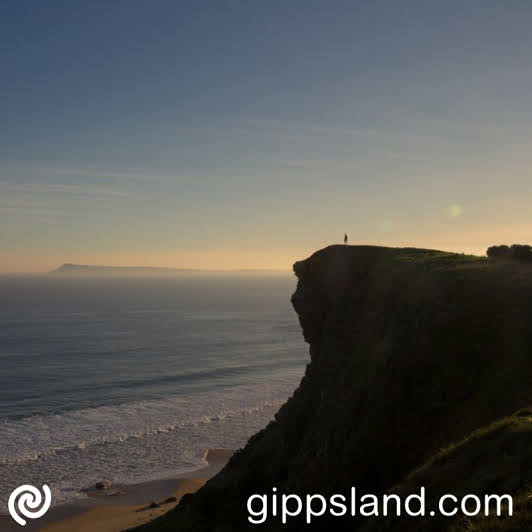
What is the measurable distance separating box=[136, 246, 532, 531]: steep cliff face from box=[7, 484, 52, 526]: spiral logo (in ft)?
53.9

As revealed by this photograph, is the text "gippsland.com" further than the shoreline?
No

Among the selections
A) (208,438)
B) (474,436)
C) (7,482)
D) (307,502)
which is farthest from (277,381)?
(474,436)

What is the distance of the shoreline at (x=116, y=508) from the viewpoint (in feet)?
137

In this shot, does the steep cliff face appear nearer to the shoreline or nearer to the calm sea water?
the shoreline

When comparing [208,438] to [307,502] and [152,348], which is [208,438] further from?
[152,348]

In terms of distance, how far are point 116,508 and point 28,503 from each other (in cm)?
762

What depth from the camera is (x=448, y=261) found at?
32531mm

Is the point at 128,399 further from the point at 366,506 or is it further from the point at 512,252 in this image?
the point at 366,506

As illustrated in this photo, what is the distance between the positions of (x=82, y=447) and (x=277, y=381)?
39432 mm

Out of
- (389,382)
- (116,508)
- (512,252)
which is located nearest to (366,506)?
(389,382)

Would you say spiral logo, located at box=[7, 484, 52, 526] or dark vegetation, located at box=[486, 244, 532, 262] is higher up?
dark vegetation, located at box=[486, 244, 532, 262]

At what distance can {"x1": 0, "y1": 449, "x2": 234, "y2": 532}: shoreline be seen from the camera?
1644 inches

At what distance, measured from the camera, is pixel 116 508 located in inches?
1763

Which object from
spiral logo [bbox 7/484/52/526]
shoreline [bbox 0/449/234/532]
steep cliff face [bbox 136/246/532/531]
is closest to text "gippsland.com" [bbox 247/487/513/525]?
steep cliff face [bbox 136/246/532/531]
